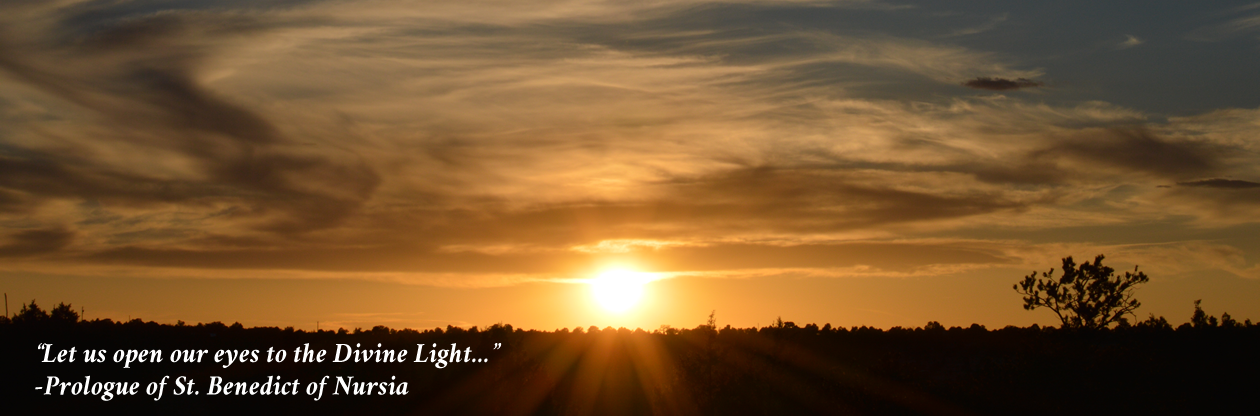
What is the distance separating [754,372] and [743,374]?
218cm

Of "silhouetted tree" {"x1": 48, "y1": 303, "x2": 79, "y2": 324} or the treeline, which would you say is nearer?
the treeline

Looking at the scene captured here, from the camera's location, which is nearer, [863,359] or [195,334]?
[863,359]

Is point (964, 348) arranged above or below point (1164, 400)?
above

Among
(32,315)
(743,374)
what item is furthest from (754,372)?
(32,315)

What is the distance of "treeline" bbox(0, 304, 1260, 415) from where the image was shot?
36.6 metres

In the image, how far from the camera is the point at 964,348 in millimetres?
66125

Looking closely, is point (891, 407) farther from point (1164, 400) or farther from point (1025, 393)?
point (1164, 400)

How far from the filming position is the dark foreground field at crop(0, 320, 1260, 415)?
36.6 m

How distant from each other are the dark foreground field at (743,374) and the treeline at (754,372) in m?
0.10

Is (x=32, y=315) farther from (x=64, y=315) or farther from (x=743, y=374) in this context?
(x=743, y=374)

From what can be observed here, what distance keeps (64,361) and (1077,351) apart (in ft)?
Result: 187

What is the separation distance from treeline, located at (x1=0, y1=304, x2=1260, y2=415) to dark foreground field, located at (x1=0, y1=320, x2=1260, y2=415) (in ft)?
0.34

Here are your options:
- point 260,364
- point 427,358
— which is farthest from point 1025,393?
point 260,364

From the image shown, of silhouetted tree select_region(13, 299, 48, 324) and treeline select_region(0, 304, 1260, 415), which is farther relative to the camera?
silhouetted tree select_region(13, 299, 48, 324)
